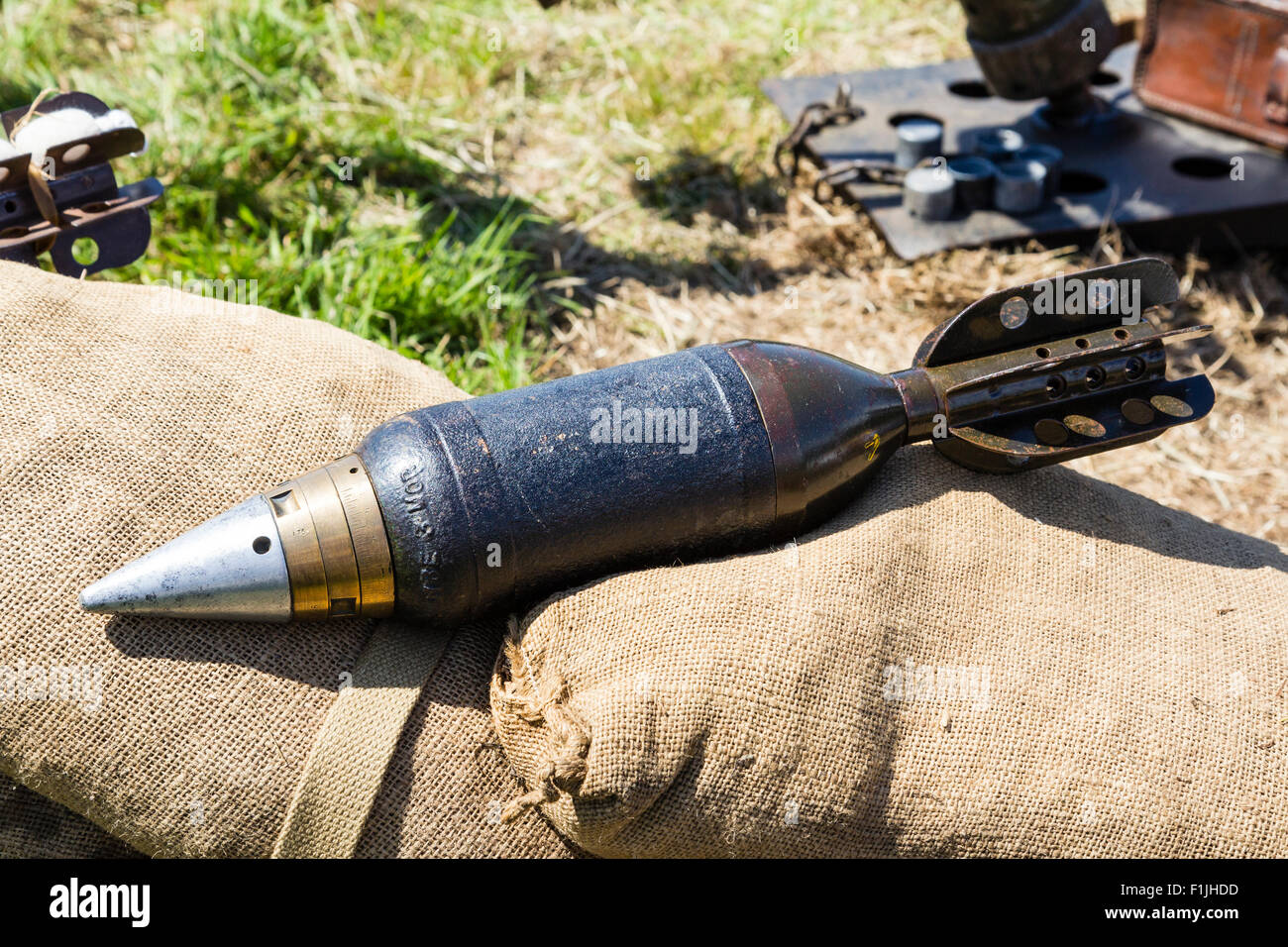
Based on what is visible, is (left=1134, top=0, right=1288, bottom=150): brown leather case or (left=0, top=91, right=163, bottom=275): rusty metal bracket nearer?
(left=0, top=91, right=163, bottom=275): rusty metal bracket

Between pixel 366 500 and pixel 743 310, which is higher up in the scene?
pixel 366 500

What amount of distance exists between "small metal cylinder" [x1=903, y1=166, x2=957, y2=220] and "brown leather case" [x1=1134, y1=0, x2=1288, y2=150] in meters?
1.08

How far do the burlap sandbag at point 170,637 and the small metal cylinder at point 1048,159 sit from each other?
2.98 m

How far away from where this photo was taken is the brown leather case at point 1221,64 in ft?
13.8

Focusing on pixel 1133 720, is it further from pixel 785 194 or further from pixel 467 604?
pixel 785 194

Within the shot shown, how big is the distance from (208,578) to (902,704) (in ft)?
3.51

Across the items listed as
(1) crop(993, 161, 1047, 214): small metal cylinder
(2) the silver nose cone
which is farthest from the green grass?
(2) the silver nose cone

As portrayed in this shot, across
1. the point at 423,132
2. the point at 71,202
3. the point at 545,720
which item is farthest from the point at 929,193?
the point at 545,720

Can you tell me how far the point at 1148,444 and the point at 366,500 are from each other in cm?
272

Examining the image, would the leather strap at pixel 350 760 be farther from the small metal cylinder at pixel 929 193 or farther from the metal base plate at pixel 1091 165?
the small metal cylinder at pixel 929 193

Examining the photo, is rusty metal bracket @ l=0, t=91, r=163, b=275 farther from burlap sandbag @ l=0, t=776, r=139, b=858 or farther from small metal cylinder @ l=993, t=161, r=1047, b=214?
small metal cylinder @ l=993, t=161, r=1047, b=214

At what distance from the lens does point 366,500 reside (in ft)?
5.96

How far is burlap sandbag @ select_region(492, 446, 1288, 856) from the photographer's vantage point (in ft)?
5.88

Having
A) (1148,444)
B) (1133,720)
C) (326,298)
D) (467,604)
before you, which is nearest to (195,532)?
(467,604)
